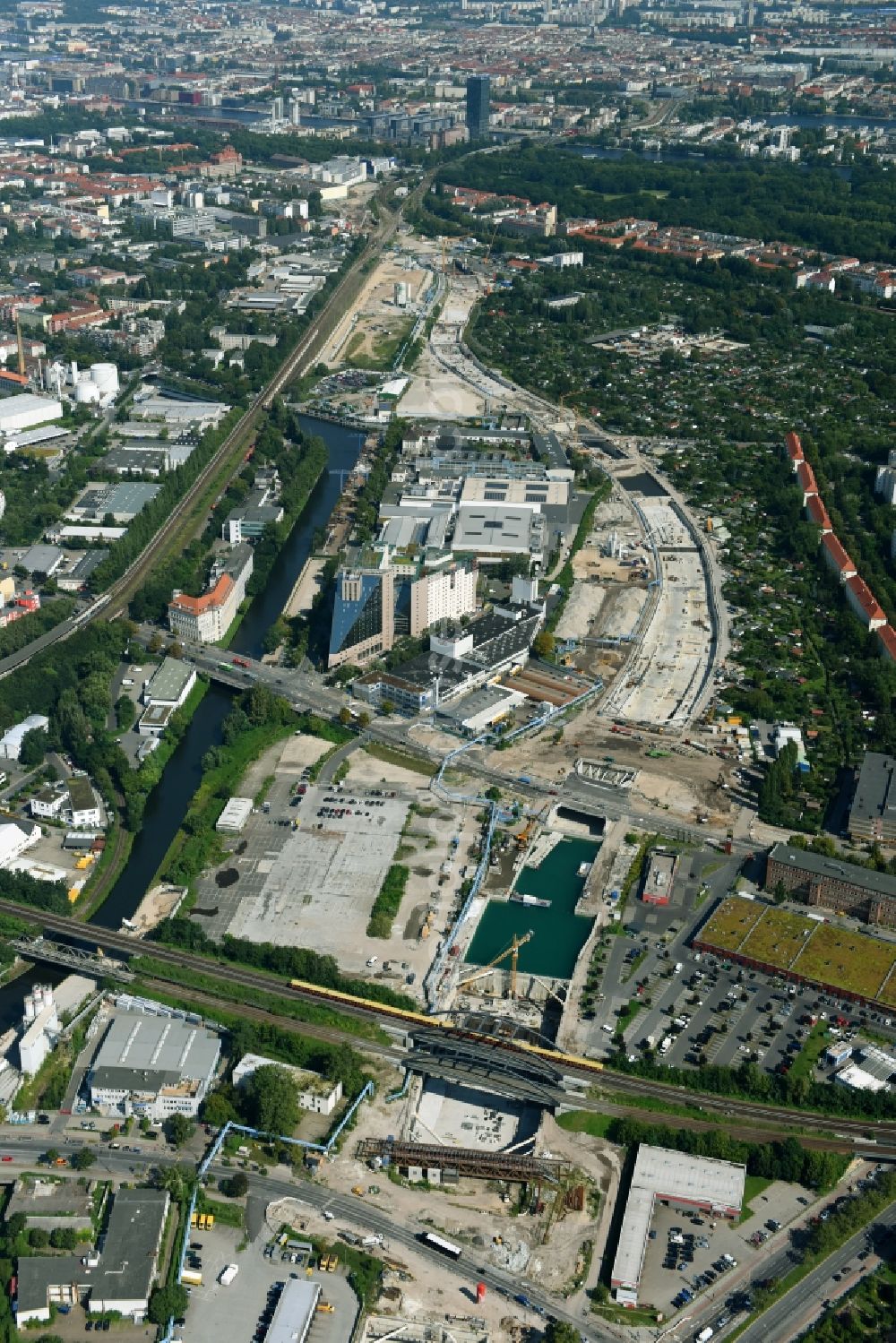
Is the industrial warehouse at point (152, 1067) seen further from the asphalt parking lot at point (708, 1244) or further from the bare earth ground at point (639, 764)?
the bare earth ground at point (639, 764)

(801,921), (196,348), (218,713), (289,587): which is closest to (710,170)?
(196,348)

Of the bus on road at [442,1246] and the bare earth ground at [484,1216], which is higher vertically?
the bus on road at [442,1246]

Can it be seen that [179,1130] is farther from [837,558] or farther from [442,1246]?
[837,558]

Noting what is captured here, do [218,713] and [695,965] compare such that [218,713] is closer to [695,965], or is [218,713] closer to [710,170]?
[695,965]

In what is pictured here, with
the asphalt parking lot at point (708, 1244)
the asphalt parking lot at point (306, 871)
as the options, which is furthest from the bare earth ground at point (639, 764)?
the asphalt parking lot at point (708, 1244)

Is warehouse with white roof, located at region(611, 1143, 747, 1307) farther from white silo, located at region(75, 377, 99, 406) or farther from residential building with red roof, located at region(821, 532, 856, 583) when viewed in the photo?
white silo, located at region(75, 377, 99, 406)

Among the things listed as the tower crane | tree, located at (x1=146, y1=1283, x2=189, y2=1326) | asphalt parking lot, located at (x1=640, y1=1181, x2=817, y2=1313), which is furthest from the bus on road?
the tower crane
